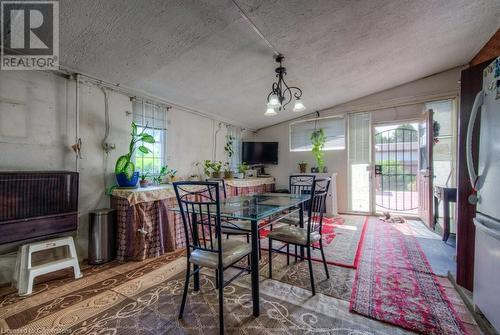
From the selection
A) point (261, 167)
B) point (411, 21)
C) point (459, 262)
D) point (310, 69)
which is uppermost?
point (411, 21)

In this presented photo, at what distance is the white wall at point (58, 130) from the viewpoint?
202cm

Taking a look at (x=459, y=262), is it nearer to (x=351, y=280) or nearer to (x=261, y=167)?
(x=351, y=280)

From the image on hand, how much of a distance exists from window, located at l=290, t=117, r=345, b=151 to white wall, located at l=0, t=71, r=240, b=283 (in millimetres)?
3785

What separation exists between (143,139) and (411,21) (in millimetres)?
3450

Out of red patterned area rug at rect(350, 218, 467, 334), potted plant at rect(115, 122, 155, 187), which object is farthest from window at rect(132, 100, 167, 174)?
red patterned area rug at rect(350, 218, 467, 334)

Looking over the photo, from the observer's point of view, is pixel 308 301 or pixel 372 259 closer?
pixel 308 301

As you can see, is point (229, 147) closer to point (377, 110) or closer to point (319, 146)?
point (319, 146)

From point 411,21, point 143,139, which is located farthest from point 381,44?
point 143,139

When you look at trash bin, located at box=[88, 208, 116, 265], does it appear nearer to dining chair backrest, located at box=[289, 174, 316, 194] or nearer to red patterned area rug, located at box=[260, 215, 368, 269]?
red patterned area rug, located at box=[260, 215, 368, 269]

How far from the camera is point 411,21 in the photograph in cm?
236

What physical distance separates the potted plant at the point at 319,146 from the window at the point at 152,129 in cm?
321

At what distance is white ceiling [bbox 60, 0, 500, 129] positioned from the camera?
1.80 meters

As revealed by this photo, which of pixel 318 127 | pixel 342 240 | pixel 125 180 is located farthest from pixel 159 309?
pixel 318 127

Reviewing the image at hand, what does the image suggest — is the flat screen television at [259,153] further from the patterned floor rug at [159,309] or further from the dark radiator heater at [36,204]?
the dark radiator heater at [36,204]
